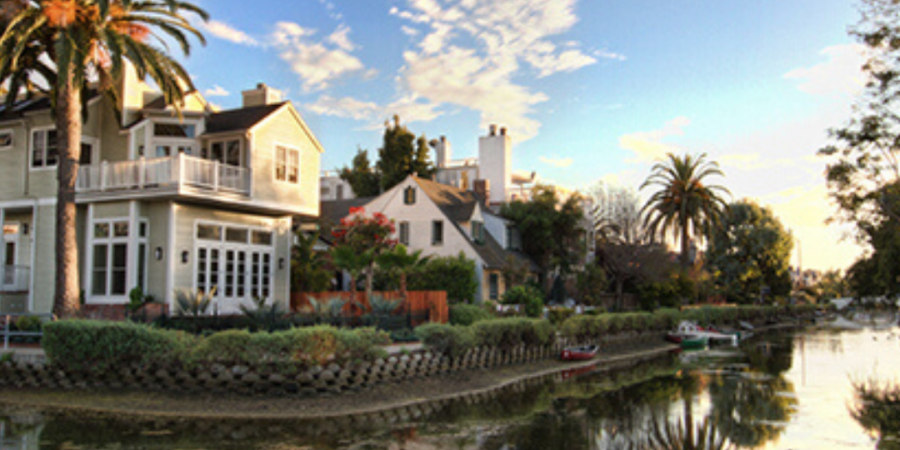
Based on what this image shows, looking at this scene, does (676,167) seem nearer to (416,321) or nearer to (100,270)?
(416,321)

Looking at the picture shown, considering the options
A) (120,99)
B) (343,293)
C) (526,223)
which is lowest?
(343,293)

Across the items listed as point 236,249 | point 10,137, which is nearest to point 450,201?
point 236,249

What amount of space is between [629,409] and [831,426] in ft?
16.4

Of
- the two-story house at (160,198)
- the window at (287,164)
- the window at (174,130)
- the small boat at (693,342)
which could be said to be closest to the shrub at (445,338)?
the two-story house at (160,198)

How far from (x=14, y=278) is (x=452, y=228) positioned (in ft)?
76.2

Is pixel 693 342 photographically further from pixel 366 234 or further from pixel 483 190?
pixel 366 234

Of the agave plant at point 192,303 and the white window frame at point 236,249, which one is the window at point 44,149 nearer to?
the white window frame at point 236,249

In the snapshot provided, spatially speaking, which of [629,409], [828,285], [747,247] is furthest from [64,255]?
[828,285]

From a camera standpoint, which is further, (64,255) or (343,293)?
(343,293)

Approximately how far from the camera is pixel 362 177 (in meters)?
63.3

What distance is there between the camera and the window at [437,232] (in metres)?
Answer: 44.0

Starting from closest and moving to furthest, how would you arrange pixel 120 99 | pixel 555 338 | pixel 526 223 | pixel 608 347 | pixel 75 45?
pixel 75 45 → pixel 120 99 → pixel 555 338 → pixel 608 347 → pixel 526 223

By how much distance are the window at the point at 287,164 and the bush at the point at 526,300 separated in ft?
39.5

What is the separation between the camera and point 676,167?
56.3 metres
